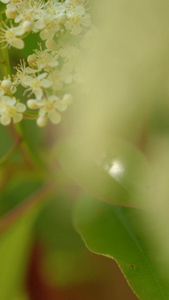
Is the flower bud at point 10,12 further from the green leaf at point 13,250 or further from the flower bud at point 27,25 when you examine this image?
the green leaf at point 13,250

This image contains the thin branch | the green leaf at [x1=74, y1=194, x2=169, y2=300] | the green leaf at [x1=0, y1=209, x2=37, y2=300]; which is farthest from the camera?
the green leaf at [x1=0, y1=209, x2=37, y2=300]

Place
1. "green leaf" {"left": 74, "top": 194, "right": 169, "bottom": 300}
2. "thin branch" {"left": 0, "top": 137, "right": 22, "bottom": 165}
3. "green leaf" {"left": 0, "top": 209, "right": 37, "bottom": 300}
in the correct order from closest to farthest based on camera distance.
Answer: "green leaf" {"left": 74, "top": 194, "right": 169, "bottom": 300} → "thin branch" {"left": 0, "top": 137, "right": 22, "bottom": 165} → "green leaf" {"left": 0, "top": 209, "right": 37, "bottom": 300}

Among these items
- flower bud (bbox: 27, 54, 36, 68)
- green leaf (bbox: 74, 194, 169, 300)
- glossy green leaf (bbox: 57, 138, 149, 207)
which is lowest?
green leaf (bbox: 74, 194, 169, 300)

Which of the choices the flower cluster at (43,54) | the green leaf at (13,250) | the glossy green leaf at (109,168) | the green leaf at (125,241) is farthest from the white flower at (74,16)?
the green leaf at (13,250)

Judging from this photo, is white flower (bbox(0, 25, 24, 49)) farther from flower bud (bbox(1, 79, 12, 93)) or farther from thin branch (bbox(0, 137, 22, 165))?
thin branch (bbox(0, 137, 22, 165))

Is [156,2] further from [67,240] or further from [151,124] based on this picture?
[67,240]

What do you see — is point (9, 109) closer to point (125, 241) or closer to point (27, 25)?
point (27, 25)

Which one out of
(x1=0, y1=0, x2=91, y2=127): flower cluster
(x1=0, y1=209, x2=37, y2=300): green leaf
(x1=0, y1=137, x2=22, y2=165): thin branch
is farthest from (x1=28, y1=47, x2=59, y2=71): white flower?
(x1=0, y1=209, x2=37, y2=300): green leaf
